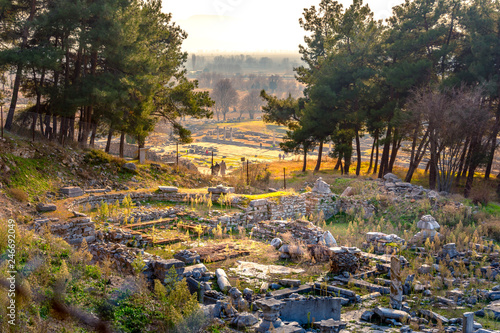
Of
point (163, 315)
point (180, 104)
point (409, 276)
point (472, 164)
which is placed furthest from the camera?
point (180, 104)

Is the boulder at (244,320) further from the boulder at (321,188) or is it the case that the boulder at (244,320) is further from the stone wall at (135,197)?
the boulder at (321,188)

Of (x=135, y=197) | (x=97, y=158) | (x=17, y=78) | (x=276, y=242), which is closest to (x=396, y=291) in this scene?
(x=276, y=242)

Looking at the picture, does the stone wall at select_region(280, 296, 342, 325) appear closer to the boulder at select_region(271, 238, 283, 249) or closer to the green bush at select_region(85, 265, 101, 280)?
the green bush at select_region(85, 265, 101, 280)

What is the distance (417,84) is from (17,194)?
23.1 metres

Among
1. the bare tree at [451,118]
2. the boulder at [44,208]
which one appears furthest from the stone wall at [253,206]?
the bare tree at [451,118]

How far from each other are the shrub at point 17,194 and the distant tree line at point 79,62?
275 inches

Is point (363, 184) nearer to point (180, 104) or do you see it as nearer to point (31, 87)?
point (180, 104)

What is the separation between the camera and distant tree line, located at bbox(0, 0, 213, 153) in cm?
1939

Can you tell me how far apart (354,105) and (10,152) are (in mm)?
21792

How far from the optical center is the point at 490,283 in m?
11.0

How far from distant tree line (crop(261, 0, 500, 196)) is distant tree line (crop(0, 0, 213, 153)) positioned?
1259cm

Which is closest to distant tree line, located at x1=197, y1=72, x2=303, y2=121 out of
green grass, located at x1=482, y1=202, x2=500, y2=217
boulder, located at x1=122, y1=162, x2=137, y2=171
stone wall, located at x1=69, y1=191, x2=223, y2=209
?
boulder, located at x1=122, y1=162, x2=137, y2=171

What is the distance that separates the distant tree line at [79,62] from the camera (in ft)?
63.6

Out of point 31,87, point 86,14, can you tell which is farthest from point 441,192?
point 31,87
